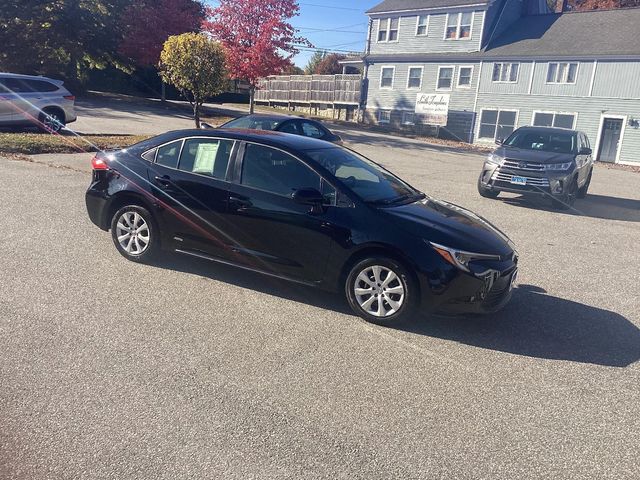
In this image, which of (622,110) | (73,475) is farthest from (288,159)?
(622,110)

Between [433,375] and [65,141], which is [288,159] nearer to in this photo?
[433,375]

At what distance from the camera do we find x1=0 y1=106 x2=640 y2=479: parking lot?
300 cm

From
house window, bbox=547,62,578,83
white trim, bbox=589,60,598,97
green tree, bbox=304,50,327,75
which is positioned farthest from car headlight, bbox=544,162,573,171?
green tree, bbox=304,50,327,75

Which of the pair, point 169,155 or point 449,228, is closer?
point 449,228

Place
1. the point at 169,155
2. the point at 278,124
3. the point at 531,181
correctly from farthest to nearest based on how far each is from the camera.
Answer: the point at 278,124 → the point at 531,181 → the point at 169,155

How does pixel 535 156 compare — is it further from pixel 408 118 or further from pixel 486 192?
pixel 408 118

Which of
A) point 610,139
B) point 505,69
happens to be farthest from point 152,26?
point 610,139

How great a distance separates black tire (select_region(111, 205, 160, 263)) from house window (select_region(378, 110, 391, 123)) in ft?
107

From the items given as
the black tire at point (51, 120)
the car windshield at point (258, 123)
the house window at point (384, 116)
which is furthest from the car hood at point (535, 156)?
the house window at point (384, 116)

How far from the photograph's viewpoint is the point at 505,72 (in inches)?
1239

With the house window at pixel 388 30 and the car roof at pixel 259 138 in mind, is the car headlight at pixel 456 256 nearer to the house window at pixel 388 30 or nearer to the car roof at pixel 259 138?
the car roof at pixel 259 138

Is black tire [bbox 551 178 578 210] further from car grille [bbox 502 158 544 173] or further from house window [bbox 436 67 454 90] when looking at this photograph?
house window [bbox 436 67 454 90]

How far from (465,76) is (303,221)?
1227 inches

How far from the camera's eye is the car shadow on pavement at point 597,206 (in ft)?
37.2
